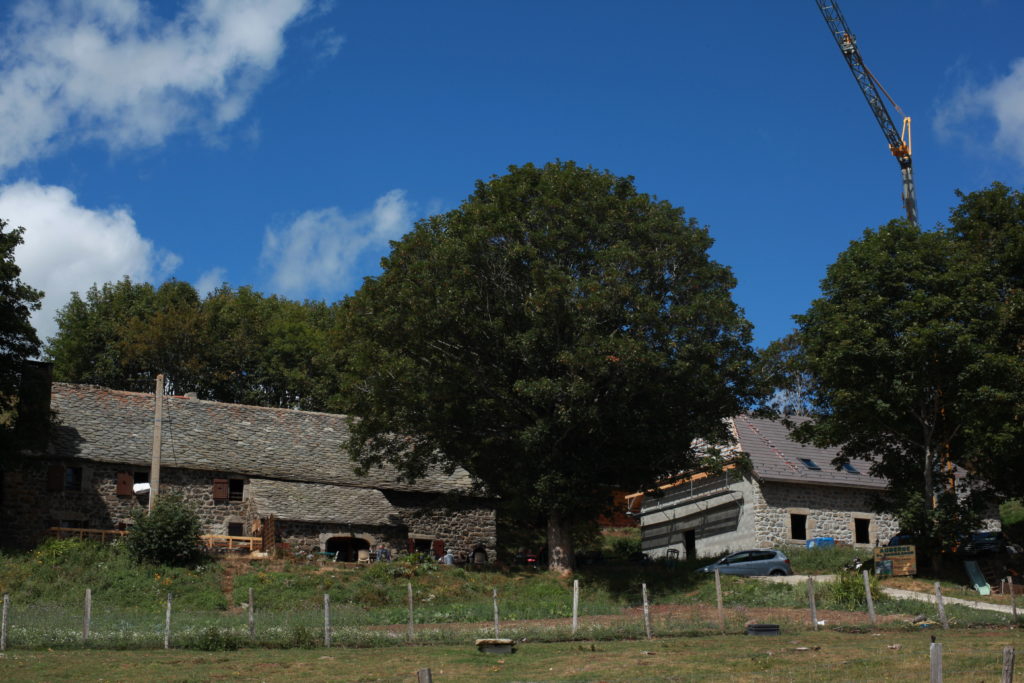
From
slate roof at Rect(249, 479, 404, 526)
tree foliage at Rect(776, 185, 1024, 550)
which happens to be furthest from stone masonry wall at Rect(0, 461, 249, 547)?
tree foliage at Rect(776, 185, 1024, 550)

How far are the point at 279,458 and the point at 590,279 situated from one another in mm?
18398

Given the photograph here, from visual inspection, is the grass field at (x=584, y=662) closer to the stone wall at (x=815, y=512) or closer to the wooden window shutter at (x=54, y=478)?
the wooden window shutter at (x=54, y=478)

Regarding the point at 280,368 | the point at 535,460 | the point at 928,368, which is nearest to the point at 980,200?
the point at 928,368

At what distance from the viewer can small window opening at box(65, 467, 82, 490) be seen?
43188 mm

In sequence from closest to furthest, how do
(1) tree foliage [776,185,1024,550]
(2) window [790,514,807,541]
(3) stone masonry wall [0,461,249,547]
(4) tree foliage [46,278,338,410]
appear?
(1) tree foliage [776,185,1024,550]
(3) stone masonry wall [0,461,249,547]
(2) window [790,514,807,541]
(4) tree foliage [46,278,338,410]

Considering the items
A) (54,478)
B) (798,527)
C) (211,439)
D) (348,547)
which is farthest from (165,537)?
(798,527)

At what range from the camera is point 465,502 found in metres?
49.2

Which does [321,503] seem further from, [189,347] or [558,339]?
[189,347]

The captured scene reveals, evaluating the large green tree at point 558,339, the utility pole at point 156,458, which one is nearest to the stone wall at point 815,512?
the large green tree at point 558,339

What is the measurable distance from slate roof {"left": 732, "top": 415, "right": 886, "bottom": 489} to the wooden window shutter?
27739 millimetres

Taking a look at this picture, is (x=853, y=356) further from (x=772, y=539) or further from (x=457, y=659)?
(x=457, y=659)

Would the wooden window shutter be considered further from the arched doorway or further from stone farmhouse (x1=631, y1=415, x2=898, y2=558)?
stone farmhouse (x1=631, y1=415, x2=898, y2=558)

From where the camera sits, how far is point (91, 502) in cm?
4341

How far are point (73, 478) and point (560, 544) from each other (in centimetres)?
1951
